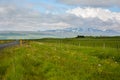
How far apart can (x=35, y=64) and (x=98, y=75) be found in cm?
844

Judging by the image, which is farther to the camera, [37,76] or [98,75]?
[37,76]

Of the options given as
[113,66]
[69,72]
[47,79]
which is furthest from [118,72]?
[47,79]

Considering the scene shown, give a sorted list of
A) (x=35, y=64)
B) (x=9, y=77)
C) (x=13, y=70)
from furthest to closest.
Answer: (x=35, y=64)
(x=13, y=70)
(x=9, y=77)

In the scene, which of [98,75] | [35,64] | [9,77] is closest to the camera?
[98,75]

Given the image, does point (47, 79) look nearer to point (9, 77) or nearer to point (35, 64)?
point (9, 77)

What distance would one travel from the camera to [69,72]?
2038cm

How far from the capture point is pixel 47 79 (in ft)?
65.0

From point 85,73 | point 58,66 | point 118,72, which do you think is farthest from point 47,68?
point 118,72

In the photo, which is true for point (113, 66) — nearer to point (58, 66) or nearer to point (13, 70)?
point (58, 66)

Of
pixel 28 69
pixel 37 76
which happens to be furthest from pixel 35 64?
pixel 37 76

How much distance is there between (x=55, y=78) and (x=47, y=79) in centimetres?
64

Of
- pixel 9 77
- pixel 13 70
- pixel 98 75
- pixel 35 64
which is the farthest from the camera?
pixel 35 64

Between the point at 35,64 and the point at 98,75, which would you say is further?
the point at 35,64

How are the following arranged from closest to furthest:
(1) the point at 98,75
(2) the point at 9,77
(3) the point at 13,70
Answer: (1) the point at 98,75, (2) the point at 9,77, (3) the point at 13,70
